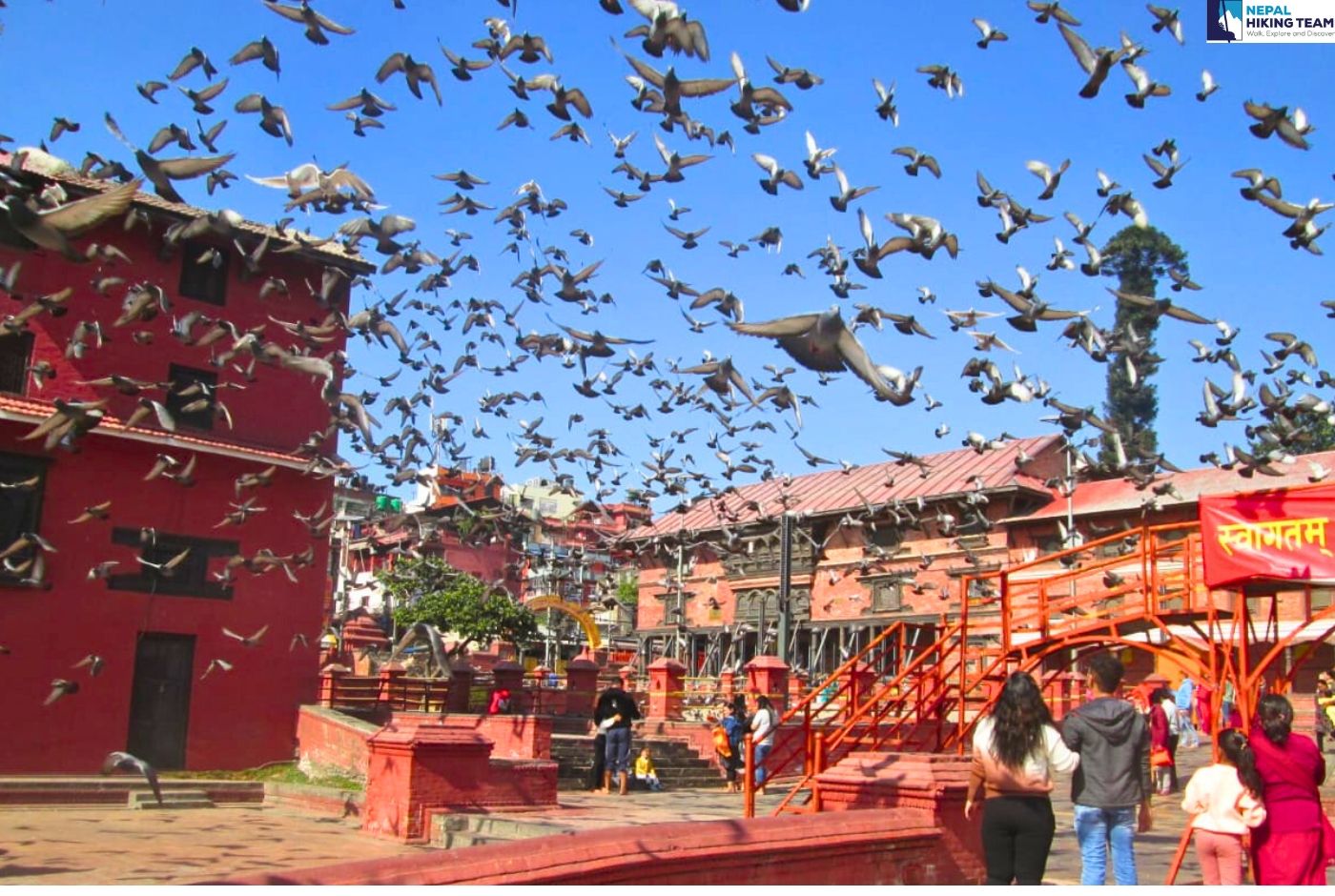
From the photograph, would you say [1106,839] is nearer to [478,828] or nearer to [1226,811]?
[1226,811]

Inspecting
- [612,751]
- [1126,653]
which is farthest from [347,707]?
[1126,653]

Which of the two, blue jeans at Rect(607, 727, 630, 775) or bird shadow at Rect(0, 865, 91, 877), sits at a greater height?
blue jeans at Rect(607, 727, 630, 775)

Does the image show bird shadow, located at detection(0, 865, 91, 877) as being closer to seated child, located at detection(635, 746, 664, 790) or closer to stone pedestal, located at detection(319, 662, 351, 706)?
seated child, located at detection(635, 746, 664, 790)

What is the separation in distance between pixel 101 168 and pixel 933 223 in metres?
6.85

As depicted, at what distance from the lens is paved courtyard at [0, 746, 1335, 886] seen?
934 cm

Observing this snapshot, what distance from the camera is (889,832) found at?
7207 millimetres

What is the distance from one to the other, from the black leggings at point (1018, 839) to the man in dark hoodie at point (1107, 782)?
1.30ft

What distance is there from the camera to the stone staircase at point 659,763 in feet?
58.1

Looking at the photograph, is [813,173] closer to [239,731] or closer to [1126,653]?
[239,731]

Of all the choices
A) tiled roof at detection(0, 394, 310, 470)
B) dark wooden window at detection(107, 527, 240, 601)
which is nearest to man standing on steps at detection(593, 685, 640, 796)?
tiled roof at detection(0, 394, 310, 470)

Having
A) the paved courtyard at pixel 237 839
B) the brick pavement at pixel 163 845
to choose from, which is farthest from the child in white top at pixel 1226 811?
the brick pavement at pixel 163 845

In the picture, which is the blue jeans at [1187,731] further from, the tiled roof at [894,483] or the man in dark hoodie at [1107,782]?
the man in dark hoodie at [1107,782]

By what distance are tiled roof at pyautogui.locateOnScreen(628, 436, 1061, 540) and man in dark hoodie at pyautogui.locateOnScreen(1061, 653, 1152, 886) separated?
2889cm

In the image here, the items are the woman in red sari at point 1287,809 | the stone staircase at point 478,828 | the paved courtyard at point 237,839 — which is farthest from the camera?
the stone staircase at point 478,828
